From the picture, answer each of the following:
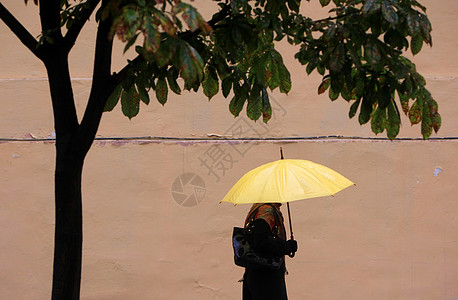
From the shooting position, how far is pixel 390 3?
3395mm

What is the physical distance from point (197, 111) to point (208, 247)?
1344 mm

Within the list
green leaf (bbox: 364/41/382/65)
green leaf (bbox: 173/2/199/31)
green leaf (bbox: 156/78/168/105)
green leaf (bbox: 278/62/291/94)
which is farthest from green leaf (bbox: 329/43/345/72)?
green leaf (bbox: 156/78/168/105)

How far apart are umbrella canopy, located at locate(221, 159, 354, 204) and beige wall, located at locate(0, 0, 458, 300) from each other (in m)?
1.77

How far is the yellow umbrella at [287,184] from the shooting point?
4312 mm

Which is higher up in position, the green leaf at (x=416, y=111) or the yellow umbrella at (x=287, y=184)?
the green leaf at (x=416, y=111)

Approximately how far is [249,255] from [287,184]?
0.64 meters

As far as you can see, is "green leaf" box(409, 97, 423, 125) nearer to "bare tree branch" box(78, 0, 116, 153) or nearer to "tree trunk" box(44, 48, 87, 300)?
"bare tree branch" box(78, 0, 116, 153)

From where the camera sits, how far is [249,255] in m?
4.68

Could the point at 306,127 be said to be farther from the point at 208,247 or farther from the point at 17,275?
the point at 17,275

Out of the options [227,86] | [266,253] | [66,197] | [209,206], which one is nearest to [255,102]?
[227,86]

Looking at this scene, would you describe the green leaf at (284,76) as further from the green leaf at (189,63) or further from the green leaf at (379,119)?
the green leaf at (189,63)

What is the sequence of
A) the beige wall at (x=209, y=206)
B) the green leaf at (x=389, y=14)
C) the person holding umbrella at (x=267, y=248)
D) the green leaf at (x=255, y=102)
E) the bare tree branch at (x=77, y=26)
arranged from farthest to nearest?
the beige wall at (x=209, y=206) → the person holding umbrella at (x=267, y=248) → the green leaf at (x=255, y=102) → the bare tree branch at (x=77, y=26) → the green leaf at (x=389, y=14)

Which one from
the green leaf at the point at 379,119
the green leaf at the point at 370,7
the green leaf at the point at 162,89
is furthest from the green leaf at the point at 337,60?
the green leaf at the point at 162,89

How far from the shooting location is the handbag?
4.67 m
